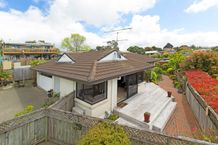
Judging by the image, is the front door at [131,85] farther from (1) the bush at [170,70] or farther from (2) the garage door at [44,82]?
(1) the bush at [170,70]

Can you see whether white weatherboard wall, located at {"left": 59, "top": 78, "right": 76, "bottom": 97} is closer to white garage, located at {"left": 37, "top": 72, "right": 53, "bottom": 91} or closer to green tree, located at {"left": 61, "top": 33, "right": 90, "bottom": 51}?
white garage, located at {"left": 37, "top": 72, "right": 53, "bottom": 91}

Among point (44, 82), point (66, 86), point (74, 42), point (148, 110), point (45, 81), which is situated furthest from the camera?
point (74, 42)

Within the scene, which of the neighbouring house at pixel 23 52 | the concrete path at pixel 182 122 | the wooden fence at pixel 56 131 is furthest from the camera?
the neighbouring house at pixel 23 52

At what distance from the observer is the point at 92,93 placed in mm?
10328

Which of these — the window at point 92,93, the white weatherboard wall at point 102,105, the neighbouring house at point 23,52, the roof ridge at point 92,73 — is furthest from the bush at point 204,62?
the neighbouring house at point 23,52

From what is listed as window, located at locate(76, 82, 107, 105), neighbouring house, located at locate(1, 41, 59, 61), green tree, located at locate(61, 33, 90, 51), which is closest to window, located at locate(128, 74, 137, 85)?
window, located at locate(76, 82, 107, 105)

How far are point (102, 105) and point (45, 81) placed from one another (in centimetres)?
852

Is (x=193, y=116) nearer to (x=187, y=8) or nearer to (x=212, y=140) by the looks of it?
(x=212, y=140)

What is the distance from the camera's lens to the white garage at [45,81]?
49.1ft

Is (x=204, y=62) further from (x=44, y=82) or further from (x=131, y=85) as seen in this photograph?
(x=44, y=82)

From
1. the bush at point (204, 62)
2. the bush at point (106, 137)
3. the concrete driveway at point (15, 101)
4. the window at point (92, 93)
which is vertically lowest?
the concrete driveway at point (15, 101)

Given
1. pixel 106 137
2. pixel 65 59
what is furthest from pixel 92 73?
pixel 65 59

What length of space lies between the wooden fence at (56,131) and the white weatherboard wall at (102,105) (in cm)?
226

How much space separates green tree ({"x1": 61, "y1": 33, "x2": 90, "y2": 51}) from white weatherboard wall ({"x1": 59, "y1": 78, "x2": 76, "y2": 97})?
59209 mm
